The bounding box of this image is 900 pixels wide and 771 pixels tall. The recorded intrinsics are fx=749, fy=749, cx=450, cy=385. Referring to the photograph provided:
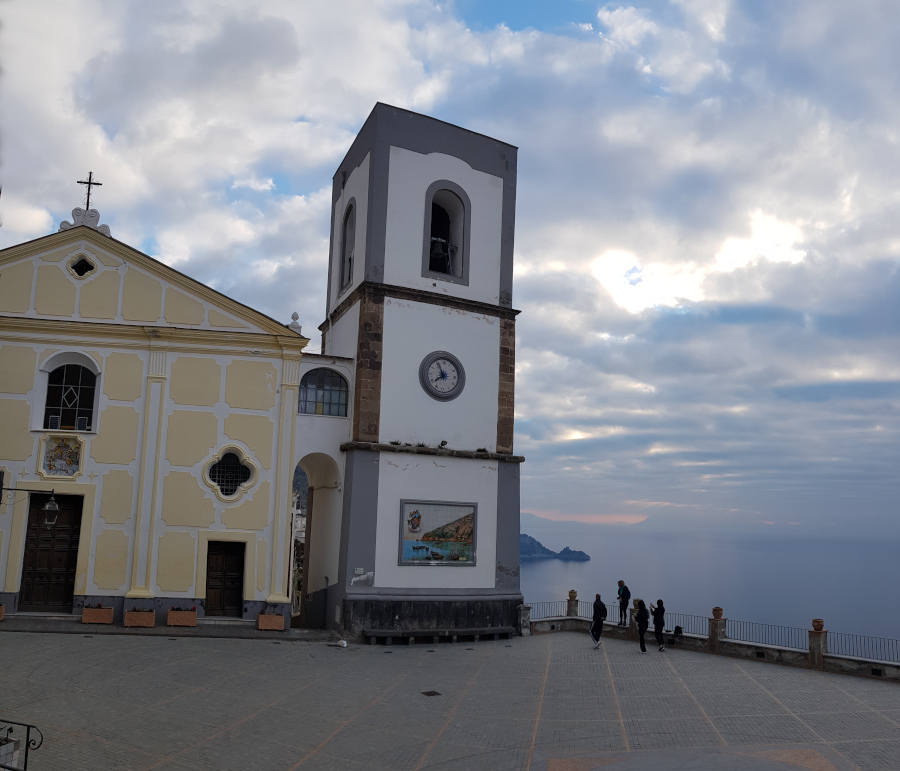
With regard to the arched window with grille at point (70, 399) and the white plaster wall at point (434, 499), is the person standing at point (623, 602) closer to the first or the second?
the white plaster wall at point (434, 499)

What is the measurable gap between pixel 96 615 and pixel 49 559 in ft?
6.84

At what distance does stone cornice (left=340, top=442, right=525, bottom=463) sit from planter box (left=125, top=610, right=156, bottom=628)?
251 inches

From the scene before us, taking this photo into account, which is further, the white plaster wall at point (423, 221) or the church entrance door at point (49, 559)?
the white plaster wall at point (423, 221)

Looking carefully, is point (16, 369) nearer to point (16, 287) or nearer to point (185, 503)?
point (16, 287)

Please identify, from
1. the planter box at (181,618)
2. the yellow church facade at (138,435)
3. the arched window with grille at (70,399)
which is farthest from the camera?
the arched window with grille at (70,399)

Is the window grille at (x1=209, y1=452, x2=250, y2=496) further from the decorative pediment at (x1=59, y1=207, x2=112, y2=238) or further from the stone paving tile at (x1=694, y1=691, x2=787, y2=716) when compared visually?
the stone paving tile at (x1=694, y1=691, x2=787, y2=716)

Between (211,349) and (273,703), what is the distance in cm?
1071

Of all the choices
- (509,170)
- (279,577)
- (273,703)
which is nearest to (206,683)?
(273,703)

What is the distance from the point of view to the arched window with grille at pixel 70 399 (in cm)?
1962

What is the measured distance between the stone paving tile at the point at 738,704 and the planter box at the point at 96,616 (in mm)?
13786

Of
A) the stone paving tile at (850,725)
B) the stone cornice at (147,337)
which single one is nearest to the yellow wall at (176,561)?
the stone cornice at (147,337)

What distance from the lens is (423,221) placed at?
2195 centimetres

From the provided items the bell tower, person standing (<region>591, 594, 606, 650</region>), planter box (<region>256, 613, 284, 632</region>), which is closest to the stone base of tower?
the bell tower

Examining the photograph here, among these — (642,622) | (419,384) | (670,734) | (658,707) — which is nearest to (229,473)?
(419,384)
